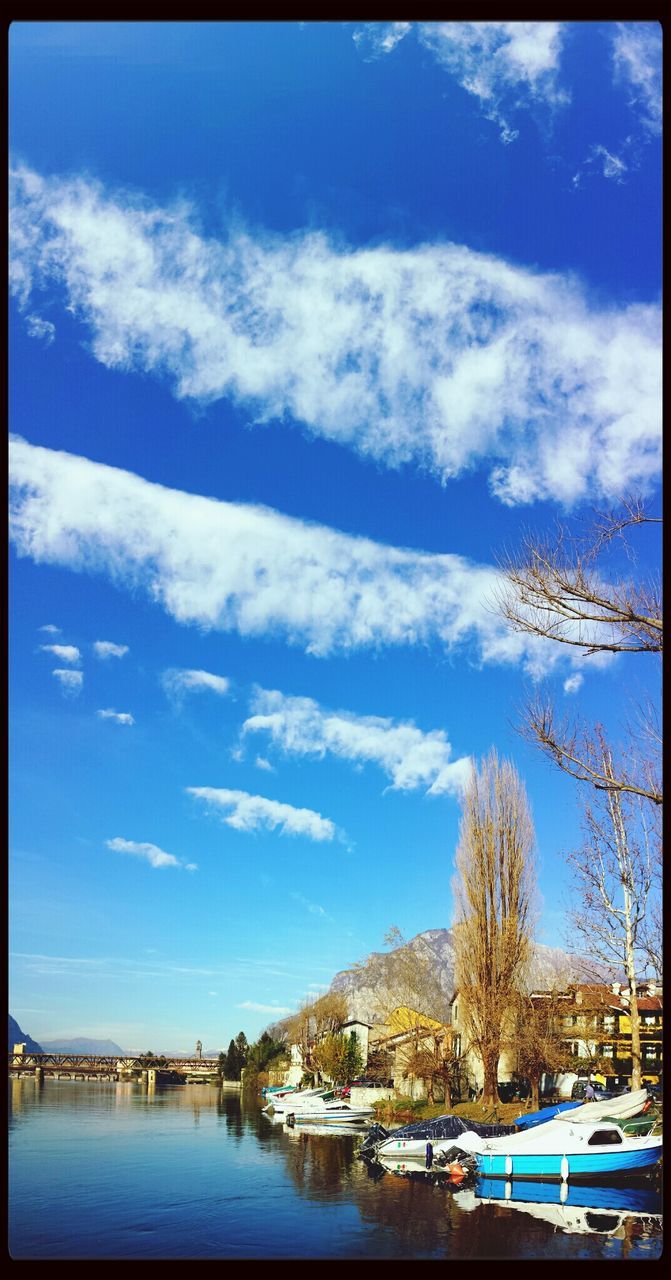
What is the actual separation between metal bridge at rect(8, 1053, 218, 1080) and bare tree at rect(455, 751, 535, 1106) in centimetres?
5692

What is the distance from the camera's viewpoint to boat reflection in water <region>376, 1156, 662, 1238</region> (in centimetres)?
1159

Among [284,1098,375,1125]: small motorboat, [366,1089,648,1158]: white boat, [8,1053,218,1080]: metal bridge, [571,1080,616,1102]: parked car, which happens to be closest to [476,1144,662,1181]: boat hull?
[366,1089,648,1158]: white boat

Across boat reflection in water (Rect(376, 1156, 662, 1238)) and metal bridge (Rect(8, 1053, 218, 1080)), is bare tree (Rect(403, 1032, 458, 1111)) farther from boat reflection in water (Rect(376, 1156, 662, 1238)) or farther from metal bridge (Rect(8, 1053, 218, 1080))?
metal bridge (Rect(8, 1053, 218, 1080))

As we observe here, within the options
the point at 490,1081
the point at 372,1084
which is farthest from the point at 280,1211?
the point at 372,1084

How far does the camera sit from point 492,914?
22312mm

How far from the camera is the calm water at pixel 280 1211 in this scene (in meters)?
10.5

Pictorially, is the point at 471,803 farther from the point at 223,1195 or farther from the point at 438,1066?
the point at 223,1195

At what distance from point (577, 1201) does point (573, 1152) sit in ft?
3.14

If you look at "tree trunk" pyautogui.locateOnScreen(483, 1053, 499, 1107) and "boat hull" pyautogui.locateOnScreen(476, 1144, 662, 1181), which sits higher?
"boat hull" pyautogui.locateOnScreen(476, 1144, 662, 1181)

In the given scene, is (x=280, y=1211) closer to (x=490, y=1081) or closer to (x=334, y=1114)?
(x=490, y=1081)

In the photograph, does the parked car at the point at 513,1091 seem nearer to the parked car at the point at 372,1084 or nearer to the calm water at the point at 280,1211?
the calm water at the point at 280,1211

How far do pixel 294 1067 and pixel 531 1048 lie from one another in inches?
1089
